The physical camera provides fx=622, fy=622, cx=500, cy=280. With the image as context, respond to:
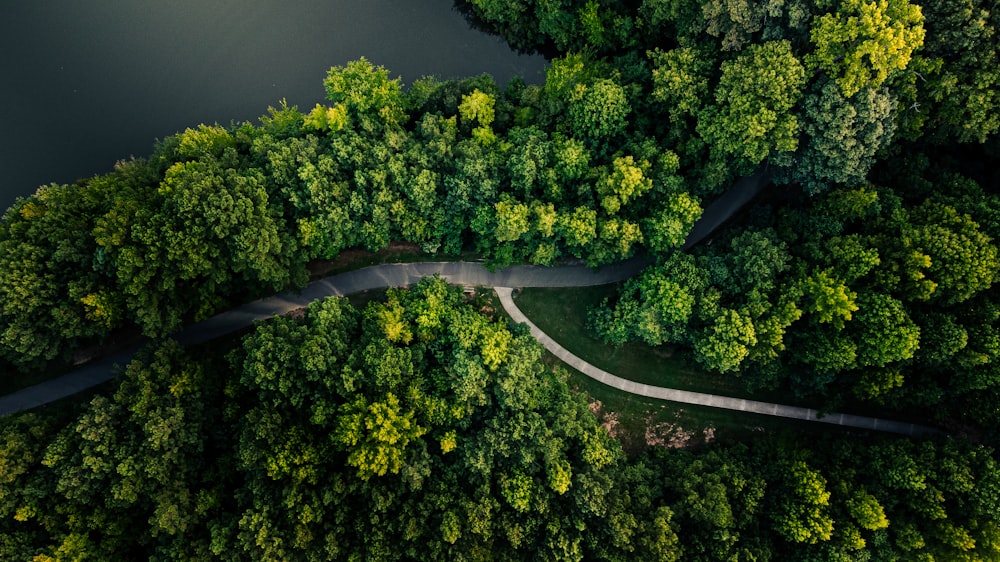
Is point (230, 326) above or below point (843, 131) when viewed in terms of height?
below

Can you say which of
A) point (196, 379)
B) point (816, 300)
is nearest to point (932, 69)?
point (816, 300)

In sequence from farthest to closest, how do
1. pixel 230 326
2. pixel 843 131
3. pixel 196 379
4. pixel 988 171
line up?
pixel 230 326 < pixel 988 171 < pixel 196 379 < pixel 843 131

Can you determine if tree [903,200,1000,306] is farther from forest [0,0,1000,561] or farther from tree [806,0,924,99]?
tree [806,0,924,99]

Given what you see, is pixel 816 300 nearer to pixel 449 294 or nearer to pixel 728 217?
pixel 728 217

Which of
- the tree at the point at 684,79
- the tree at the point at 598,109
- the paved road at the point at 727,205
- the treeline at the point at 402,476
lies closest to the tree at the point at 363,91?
the tree at the point at 598,109

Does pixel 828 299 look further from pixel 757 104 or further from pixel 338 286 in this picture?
pixel 338 286

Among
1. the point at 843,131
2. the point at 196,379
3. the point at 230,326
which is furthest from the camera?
the point at 230,326

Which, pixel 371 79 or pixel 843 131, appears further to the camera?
pixel 371 79

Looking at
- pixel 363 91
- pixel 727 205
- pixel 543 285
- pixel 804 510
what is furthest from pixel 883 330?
pixel 363 91
